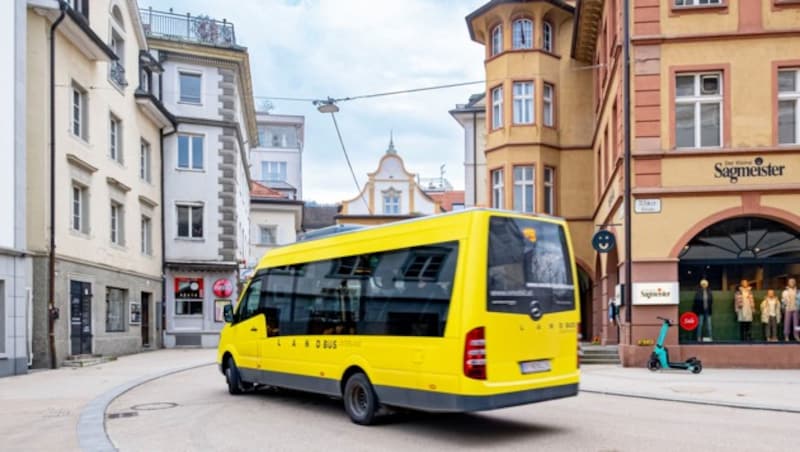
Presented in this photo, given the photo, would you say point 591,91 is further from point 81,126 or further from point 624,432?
point 624,432

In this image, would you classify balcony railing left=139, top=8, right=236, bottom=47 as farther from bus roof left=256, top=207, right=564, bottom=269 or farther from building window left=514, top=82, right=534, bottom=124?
bus roof left=256, top=207, right=564, bottom=269

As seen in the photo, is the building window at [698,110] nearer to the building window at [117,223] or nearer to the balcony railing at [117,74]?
the balcony railing at [117,74]

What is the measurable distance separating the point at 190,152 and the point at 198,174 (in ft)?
3.32

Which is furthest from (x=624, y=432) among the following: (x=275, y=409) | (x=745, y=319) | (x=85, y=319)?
(x=85, y=319)

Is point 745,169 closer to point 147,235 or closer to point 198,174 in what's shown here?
point 147,235

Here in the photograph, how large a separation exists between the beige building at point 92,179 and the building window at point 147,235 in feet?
0.14

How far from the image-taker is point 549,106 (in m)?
28.0

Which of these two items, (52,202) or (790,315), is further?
(52,202)

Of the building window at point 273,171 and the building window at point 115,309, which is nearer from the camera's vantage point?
the building window at point 115,309

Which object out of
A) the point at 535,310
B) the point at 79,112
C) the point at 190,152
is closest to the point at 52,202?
the point at 79,112

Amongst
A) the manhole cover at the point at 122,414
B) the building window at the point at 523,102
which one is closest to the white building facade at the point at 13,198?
the manhole cover at the point at 122,414

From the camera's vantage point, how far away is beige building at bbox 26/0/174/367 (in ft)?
64.0

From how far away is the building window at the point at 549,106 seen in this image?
27.7 metres

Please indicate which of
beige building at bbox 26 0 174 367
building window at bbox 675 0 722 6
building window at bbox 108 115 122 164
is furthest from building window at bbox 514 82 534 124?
building window at bbox 108 115 122 164
